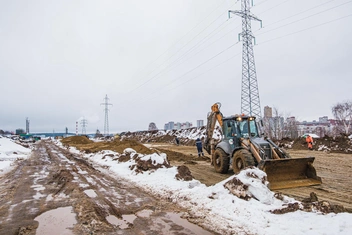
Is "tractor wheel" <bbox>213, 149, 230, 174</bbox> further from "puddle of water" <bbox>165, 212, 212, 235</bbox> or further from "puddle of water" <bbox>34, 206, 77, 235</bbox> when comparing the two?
"puddle of water" <bbox>34, 206, 77, 235</bbox>

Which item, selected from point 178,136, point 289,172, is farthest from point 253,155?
point 178,136

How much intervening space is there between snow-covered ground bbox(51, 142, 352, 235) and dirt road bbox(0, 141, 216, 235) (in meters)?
0.49

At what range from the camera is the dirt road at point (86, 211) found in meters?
4.97

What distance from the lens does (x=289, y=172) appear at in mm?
8242

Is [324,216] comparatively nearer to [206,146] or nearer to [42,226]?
[42,226]

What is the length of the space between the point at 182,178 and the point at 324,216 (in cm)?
497

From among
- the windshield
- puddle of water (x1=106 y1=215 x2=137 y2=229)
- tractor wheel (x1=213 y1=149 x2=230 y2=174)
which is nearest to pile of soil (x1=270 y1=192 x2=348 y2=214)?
puddle of water (x1=106 y1=215 x2=137 y2=229)

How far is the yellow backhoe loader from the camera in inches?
318

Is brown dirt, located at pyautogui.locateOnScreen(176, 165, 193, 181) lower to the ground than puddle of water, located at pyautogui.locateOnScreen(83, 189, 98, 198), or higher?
higher

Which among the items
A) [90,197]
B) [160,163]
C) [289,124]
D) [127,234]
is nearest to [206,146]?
[160,163]

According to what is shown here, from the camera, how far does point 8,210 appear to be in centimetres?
621

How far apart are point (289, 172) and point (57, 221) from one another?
672 centimetres

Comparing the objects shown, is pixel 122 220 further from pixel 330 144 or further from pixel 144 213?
pixel 330 144

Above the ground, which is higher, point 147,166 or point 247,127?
point 247,127
